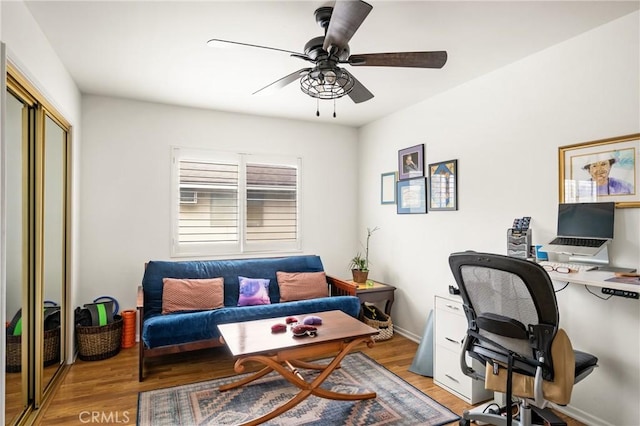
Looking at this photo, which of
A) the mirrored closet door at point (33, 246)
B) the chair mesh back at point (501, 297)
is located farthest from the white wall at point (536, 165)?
the mirrored closet door at point (33, 246)

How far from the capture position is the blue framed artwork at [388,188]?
4.29m

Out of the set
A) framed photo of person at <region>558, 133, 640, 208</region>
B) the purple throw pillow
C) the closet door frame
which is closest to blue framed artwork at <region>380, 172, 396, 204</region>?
the purple throw pillow

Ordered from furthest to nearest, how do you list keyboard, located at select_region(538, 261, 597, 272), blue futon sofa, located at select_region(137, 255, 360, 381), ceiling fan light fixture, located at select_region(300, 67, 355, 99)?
blue futon sofa, located at select_region(137, 255, 360, 381) < keyboard, located at select_region(538, 261, 597, 272) < ceiling fan light fixture, located at select_region(300, 67, 355, 99)

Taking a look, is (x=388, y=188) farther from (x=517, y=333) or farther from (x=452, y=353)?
(x=517, y=333)

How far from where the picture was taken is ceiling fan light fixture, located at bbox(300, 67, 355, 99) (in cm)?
215

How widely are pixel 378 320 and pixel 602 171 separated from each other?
2.55m

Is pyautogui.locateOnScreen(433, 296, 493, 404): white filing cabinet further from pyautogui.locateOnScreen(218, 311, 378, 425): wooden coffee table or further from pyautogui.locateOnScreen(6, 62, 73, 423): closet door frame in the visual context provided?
pyautogui.locateOnScreen(6, 62, 73, 423): closet door frame

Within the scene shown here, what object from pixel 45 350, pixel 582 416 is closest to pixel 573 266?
pixel 582 416

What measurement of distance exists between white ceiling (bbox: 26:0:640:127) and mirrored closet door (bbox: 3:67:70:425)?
20.5 inches

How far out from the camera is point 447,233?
3549 mm

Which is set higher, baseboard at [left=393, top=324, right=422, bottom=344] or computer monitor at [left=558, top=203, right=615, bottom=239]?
computer monitor at [left=558, top=203, right=615, bottom=239]

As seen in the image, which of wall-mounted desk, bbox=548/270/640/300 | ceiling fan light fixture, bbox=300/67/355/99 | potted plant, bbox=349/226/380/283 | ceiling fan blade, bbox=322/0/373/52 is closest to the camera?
ceiling fan blade, bbox=322/0/373/52

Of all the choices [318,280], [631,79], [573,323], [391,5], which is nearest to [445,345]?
[573,323]

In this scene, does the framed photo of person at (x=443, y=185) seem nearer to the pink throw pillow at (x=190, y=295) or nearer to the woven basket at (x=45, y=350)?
the pink throw pillow at (x=190, y=295)
